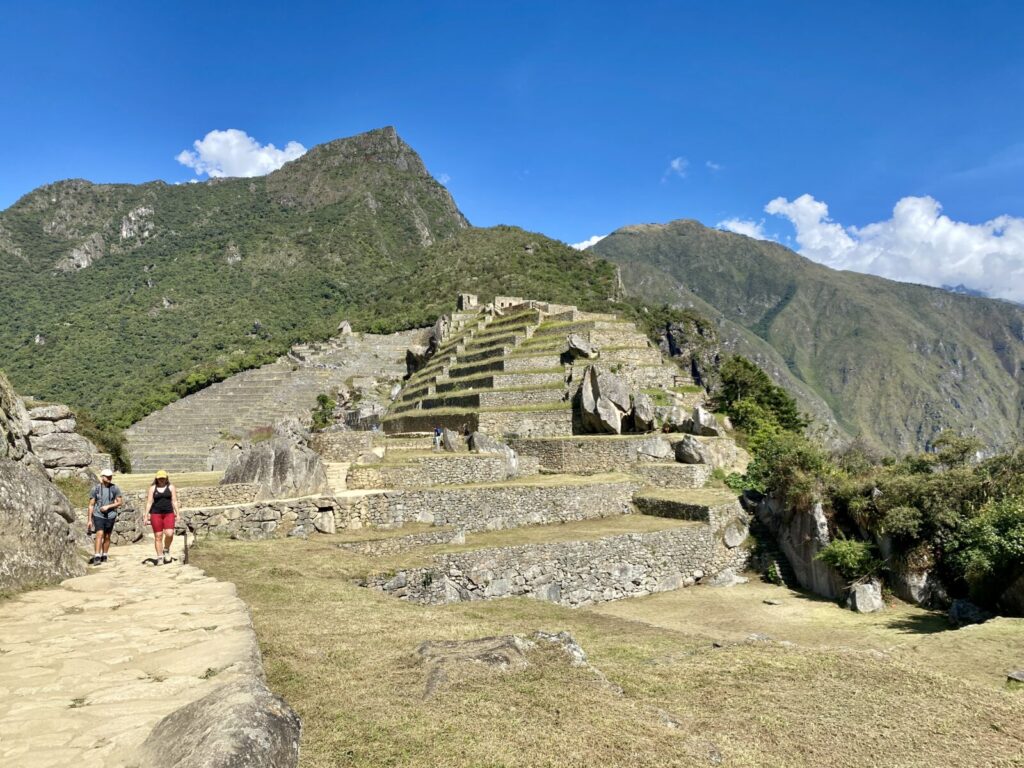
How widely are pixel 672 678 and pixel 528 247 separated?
268 feet

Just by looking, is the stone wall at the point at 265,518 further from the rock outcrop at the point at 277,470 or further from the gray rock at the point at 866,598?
the gray rock at the point at 866,598

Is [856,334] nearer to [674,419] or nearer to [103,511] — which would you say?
[674,419]

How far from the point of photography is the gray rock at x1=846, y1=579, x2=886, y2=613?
11016 millimetres

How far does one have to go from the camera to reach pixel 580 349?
974 inches

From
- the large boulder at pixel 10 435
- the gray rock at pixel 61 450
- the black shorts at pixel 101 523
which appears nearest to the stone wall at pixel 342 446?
the gray rock at pixel 61 450

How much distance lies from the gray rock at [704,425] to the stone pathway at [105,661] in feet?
55.3

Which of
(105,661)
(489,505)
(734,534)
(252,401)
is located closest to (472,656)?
(105,661)

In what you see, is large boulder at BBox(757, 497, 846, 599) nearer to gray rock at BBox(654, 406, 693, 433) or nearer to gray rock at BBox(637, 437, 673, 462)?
gray rock at BBox(637, 437, 673, 462)

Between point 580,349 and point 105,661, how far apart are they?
22035 millimetres

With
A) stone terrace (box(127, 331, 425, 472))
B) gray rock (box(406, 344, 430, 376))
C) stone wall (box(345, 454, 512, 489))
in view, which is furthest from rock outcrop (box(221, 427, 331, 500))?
gray rock (box(406, 344, 430, 376))

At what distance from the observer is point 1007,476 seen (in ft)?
36.4

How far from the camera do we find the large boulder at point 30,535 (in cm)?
486

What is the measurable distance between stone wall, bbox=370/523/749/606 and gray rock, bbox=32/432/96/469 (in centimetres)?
804

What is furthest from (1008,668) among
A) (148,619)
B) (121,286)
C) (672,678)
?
Result: (121,286)
